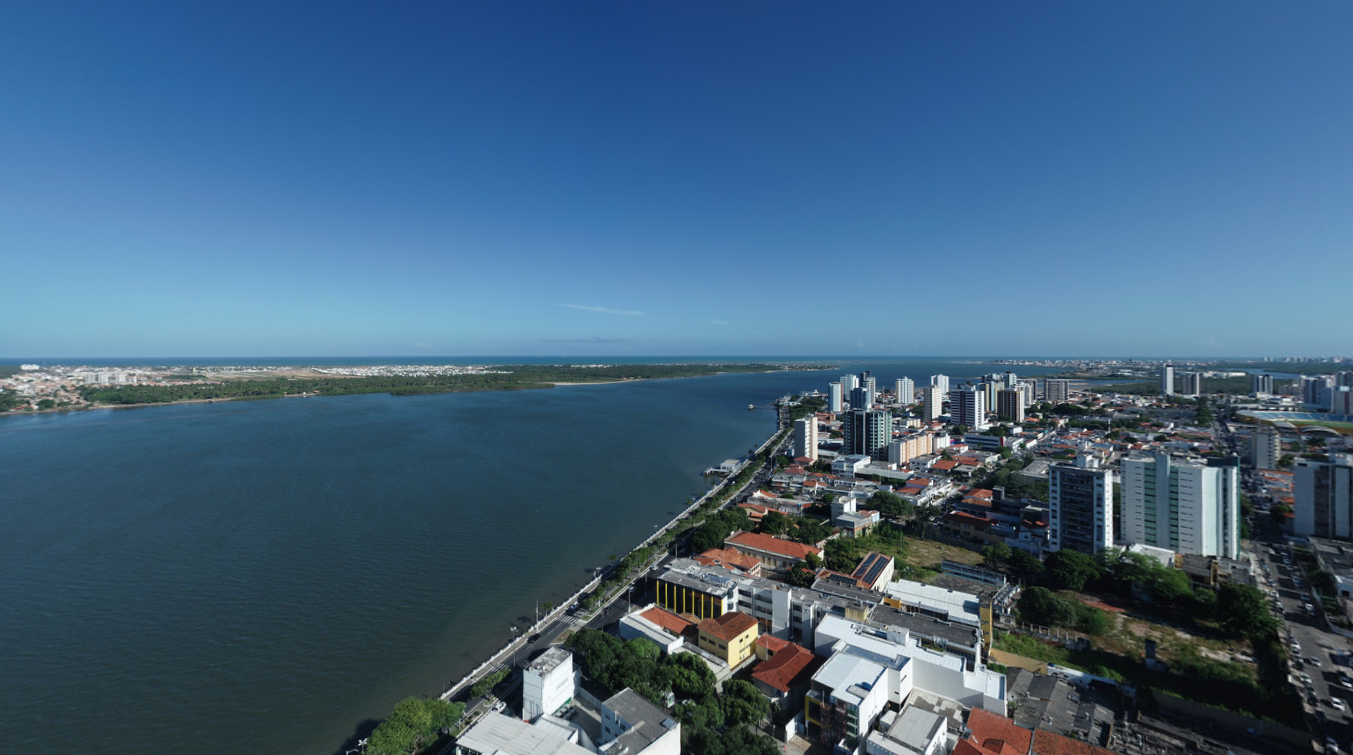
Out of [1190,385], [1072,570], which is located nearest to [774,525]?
[1072,570]

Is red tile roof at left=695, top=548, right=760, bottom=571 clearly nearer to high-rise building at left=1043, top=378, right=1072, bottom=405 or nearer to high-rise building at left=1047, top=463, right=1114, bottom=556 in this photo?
high-rise building at left=1047, top=463, right=1114, bottom=556

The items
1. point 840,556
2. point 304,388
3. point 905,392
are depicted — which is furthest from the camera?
point 304,388

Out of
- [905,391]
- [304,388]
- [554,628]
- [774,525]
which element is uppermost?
[304,388]

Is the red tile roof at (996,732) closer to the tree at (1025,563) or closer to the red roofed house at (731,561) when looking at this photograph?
the red roofed house at (731,561)

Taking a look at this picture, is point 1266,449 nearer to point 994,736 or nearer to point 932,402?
point 932,402

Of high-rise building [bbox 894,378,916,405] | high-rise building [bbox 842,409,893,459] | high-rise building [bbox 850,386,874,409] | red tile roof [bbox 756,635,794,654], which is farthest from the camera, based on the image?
high-rise building [bbox 894,378,916,405]

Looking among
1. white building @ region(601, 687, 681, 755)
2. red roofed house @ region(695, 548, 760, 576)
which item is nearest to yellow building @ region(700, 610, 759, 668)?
white building @ region(601, 687, 681, 755)

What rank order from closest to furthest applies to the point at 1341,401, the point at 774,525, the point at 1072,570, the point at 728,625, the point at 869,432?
the point at 728,625, the point at 1072,570, the point at 774,525, the point at 1341,401, the point at 869,432
